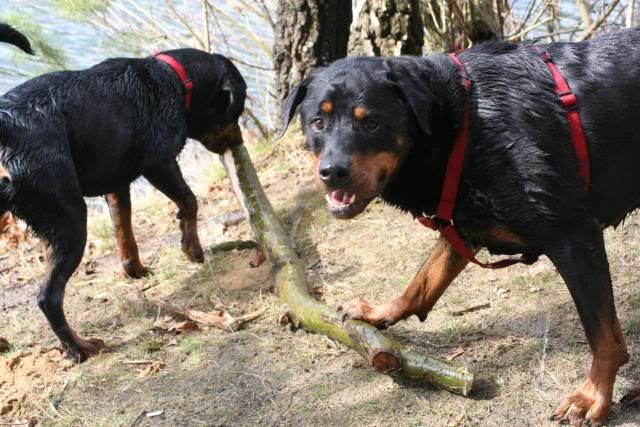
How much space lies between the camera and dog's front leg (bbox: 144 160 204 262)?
529 cm

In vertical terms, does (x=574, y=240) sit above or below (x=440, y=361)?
above

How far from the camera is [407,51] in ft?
20.5

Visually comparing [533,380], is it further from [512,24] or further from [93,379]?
[512,24]

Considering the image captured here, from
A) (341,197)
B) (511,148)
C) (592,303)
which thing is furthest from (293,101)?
(592,303)

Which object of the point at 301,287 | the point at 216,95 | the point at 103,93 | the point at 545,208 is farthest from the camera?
the point at 216,95

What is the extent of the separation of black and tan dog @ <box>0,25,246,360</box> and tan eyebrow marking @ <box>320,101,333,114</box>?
6.35 ft

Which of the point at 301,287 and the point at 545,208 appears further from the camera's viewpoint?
the point at 301,287

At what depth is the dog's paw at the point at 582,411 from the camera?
328cm

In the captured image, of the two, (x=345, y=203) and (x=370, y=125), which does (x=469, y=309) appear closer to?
(x=345, y=203)

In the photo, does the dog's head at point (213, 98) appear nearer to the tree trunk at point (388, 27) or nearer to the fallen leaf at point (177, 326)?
the tree trunk at point (388, 27)

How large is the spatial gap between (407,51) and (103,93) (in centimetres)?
257

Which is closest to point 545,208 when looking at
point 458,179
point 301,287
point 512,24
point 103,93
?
point 458,179

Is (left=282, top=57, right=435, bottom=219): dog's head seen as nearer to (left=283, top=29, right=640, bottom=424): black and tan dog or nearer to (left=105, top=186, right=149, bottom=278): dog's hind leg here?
(left=283, top=29, right=640, bottom=424): black and tan dog

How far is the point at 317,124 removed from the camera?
340cm
